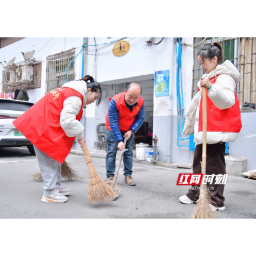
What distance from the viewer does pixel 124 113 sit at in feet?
11.3

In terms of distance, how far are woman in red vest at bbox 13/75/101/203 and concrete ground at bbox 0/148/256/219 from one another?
0.32 m

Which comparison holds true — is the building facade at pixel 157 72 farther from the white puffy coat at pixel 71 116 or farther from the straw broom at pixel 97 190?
the white puffy coat at pixel 71 116

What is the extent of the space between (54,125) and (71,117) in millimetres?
248

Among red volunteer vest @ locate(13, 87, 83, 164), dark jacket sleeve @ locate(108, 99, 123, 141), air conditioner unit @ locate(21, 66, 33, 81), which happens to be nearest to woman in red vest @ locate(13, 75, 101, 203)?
red volunteer vest @ locate(13, 87, 83, 164)

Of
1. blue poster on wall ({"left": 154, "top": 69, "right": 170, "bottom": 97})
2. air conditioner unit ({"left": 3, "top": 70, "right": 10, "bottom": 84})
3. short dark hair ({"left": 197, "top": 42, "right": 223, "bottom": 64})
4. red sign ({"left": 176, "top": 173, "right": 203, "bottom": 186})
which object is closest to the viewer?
red sign ({"left": 176, "top": 173, "right": 203, "bottom": 186})

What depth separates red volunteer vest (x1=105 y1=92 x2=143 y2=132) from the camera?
338cm

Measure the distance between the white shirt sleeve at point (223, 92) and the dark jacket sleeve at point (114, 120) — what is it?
146cm

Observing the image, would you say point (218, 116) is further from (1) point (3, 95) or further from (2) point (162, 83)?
(1) point (3, 95)

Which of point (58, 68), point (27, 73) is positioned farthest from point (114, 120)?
point (27, 73)

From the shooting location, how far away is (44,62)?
31.9ft

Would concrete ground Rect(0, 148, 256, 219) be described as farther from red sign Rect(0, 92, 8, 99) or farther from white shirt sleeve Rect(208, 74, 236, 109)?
red sign Rect(0, 92, 8, 99)

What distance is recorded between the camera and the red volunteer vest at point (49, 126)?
2.61 m

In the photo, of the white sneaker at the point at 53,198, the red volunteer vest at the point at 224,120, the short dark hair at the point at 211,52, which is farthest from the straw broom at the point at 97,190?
the short dark hair at the point at 211,52

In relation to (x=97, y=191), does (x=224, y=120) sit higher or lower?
higher
